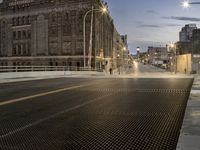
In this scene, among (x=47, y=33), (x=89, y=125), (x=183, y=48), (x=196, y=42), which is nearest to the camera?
(x=89, y=125)

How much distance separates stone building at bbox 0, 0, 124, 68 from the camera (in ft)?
275

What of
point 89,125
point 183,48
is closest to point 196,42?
point 183,48

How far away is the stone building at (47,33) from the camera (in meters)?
83.8

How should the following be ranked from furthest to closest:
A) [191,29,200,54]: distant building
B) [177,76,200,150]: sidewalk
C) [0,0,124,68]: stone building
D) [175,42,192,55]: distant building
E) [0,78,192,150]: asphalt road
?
[175,42,192,55]: distant building < [191,29,200,54]: distant building < [0,0,124,68]: stone building < [0,78,192,150]: asphalt road < [177,76,200,150]: sidewalk

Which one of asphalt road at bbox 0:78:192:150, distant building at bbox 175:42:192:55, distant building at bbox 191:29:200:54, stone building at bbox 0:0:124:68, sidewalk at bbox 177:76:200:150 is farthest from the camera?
distant building at bbox 175:42:192:55

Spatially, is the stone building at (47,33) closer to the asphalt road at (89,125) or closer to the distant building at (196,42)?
the distant building at (196,42)

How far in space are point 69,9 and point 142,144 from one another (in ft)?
264

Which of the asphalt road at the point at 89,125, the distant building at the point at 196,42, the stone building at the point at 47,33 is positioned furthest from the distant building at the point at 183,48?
the asphalt road at the point at 89,125

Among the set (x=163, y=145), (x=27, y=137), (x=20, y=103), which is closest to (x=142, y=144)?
(x=163, y=145)

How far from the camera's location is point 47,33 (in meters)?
88.1

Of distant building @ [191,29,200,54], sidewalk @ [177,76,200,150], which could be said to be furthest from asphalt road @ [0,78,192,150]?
distant building @ [191,29,200,54]

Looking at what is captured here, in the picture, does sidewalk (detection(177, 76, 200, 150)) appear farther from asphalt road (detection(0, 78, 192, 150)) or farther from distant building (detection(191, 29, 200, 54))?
distant building (detection(191, 29, 200, 54))

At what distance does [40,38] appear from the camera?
89250mm

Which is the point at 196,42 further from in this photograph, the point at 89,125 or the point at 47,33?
the point at 89,125
